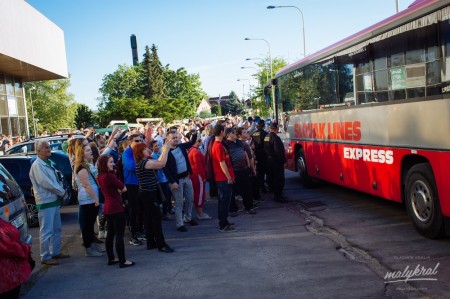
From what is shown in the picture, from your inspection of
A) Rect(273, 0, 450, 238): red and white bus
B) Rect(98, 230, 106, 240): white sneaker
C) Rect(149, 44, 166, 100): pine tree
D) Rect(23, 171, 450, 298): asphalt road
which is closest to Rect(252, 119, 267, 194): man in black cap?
Rect(273, 0, 450, 238): red and white bus

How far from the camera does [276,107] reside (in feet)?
50.2

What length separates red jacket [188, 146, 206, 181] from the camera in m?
9.80

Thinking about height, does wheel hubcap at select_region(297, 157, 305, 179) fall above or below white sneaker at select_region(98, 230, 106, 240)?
above

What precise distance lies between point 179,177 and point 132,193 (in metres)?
1.06

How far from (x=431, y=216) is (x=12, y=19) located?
79.3ft

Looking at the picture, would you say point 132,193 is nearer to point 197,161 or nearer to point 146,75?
point 197,161

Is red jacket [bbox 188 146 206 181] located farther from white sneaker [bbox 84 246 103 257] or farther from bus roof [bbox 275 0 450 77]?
bus roof [bbox 275 0 450 77]

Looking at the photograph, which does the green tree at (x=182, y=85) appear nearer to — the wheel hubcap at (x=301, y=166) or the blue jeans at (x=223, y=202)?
the wheel hubcap at (x=301, y=166)

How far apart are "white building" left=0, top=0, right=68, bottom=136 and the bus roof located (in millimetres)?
17506

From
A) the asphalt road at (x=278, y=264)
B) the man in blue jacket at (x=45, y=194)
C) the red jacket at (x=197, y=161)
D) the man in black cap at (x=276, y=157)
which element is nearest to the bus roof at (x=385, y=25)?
the man in black cap at (x=276, y=157)

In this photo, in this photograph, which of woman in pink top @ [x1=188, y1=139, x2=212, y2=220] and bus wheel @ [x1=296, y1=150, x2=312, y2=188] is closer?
woman in pink top @ [x1=188, y1=139, x2=212, y2=220]

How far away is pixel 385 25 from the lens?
25.6 feet

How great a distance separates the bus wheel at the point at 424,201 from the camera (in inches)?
262

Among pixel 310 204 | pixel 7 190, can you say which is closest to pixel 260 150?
pixel 310 204
